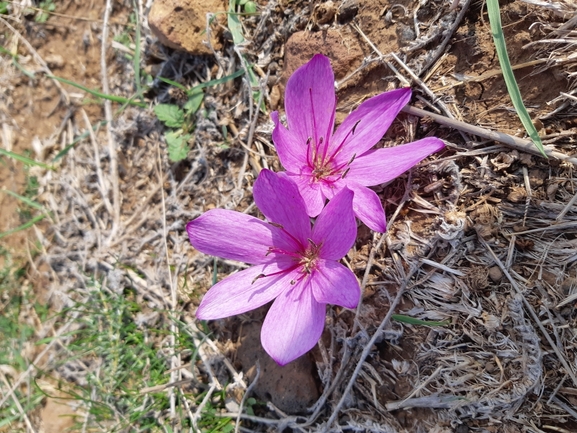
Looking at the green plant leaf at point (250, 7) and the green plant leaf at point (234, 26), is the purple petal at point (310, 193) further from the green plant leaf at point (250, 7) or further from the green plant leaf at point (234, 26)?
the green plant leaf at point (250, 7)

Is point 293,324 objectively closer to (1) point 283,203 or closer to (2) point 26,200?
(1) point 283,203

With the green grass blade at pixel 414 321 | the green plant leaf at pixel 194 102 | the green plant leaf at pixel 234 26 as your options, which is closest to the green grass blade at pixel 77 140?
the green plant leaf at pixel 194 102

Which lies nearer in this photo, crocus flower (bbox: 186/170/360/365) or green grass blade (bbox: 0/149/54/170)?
crocus flower (bbox: 186/170/360/365)

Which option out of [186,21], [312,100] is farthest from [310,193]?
[186,21]

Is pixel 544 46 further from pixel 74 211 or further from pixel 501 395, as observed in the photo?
pixel 74 211

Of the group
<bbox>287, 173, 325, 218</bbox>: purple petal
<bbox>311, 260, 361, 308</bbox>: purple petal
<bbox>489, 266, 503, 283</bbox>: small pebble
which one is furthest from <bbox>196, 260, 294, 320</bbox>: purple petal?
<bbox>489, 266, 503, 283</bbox>: small pebble

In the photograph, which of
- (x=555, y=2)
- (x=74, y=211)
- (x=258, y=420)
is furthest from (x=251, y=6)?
(x=258, y=420)

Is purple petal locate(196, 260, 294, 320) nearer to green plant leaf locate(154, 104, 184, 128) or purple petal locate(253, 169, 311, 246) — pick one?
purple petal locate(253, 169, 311, 246)
